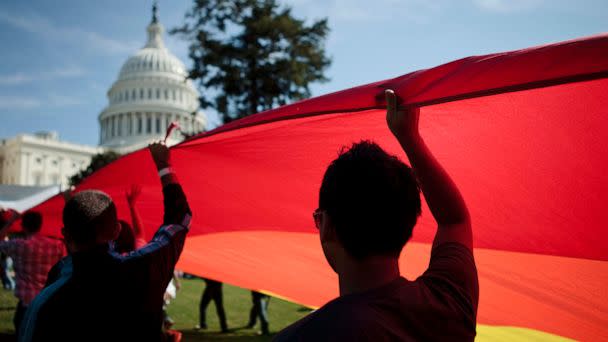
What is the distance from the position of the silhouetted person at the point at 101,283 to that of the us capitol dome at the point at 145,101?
307 ft

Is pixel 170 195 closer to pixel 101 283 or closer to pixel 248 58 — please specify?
pixel 101 283

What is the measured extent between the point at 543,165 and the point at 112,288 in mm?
2169

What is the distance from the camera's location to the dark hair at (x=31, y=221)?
544cm

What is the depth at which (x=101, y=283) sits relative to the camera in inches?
89.4

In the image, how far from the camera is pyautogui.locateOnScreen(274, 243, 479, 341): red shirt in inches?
46.8

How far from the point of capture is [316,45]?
27625mm

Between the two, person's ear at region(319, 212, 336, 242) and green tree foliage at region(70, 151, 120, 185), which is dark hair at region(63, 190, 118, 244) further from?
green tree foliage at region(70, 151, 120, 185)

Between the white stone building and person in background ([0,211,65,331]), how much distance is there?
96.8 meters

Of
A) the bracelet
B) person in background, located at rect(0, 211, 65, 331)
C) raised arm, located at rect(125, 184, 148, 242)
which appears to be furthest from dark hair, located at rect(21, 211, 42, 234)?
the bracelet

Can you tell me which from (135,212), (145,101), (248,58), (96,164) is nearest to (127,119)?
(145,101)

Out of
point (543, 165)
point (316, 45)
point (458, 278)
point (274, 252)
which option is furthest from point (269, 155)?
point (316, 45)

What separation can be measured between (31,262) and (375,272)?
5350mm

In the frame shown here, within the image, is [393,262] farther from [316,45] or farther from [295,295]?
[316,45]

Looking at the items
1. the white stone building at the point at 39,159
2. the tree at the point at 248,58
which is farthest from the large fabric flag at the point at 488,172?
the white stone building at the point at 39,159
